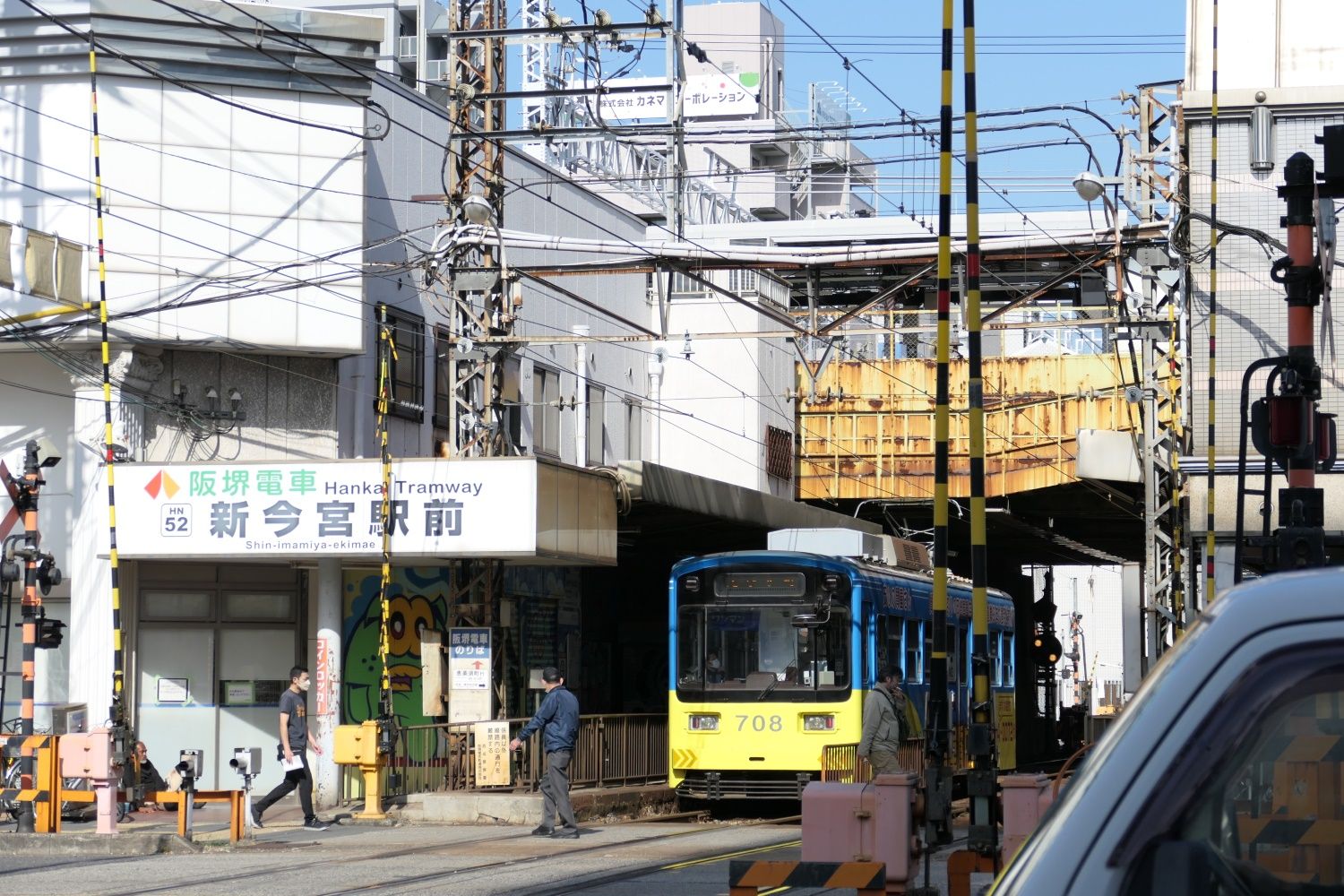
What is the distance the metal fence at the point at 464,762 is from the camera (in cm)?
2264

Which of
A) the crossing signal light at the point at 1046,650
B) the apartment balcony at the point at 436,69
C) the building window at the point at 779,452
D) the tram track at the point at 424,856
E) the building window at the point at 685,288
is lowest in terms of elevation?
the tram track at the point at 424,856

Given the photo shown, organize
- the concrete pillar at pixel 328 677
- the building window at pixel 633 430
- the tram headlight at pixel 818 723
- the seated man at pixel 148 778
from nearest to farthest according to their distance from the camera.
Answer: the seated man at pixel 148 778, the tram headlight at pixel 818 723, the concrete pillar at pixel 328 677, the building window at pixel 633 430

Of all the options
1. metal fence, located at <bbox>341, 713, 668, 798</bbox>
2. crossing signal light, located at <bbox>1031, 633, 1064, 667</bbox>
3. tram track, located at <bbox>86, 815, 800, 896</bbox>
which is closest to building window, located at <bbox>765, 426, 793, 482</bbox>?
crossing signal light, located at <bbox>1031, 633, 1064, 667</bbox>

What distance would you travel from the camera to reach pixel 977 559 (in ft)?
41.6

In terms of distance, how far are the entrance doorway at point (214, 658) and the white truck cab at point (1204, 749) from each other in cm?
2442

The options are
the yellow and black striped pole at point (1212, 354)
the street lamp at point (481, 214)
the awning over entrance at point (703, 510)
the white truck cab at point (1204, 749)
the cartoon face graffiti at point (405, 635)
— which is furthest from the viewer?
the cartoon face graffiti at point (405, 635)

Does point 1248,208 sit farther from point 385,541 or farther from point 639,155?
point 639,155

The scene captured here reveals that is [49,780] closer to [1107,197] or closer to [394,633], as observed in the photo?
[394,633]

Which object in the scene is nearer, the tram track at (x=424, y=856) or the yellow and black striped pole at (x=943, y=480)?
the yellow and black striped pole at (x=943, y=480)

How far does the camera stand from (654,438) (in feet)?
132

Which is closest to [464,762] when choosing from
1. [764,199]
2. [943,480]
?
[943,480]

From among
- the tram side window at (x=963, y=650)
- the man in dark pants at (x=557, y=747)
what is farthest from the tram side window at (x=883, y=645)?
the man in dark pants at (x=557, y=747)

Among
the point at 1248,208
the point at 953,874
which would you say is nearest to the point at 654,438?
the point at 1248,208

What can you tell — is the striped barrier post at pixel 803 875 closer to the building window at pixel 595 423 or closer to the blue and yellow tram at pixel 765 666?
the blue and yellow tram at pixel 765 666
